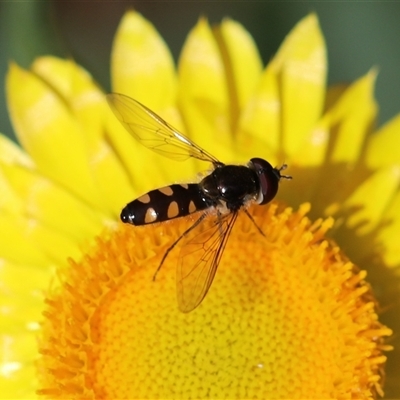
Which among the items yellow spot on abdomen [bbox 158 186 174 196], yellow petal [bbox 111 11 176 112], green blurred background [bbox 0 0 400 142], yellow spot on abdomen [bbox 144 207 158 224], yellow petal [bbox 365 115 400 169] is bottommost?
yellow spot on abdomen [bbox 144 207 158 224]

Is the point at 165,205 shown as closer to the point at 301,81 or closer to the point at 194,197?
the point at 194,197

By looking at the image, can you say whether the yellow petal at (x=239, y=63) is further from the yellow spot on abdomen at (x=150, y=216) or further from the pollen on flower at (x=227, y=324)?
the yellow spot on abdomen at (x=150, y=216)

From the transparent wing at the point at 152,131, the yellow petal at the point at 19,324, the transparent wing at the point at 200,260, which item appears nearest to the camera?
the transparent wing at the point at 200,260

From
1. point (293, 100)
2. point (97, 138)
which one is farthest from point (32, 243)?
point (293, 100)

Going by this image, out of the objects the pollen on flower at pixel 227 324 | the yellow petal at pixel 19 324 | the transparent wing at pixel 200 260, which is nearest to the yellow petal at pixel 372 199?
the pollen on flower at pixel 227 324

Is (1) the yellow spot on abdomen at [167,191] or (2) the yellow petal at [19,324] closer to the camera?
(1) the yellow spot on abdomen at [167,191]

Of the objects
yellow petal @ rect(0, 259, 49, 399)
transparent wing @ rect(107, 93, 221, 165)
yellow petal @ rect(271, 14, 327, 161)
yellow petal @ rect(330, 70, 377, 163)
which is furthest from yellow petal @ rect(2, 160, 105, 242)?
yellow petal @ rect(330, 70, 377, 163)

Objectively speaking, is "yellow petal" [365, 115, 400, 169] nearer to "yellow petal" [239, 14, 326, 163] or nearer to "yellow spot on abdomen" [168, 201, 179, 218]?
"yellow petal" [239, 14, 326, 163]

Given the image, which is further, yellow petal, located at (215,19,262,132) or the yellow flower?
yellow petal, located at (215,19,262,132)
